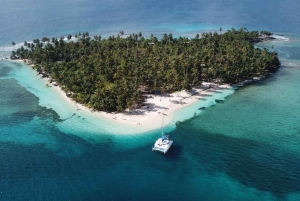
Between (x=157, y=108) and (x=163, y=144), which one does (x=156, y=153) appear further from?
(x=157, y=108)

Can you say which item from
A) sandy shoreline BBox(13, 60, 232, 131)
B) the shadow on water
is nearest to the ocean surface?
the shadow on water

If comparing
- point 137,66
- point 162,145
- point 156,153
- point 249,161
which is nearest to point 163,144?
point 162,145

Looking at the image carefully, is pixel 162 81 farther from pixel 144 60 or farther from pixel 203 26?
pixel 203 26

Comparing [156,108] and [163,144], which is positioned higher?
[156,108]

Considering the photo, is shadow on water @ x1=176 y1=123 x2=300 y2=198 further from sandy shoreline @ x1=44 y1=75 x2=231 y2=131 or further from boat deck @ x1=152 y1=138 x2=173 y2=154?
sandy shoreline @ x1=44 y1=75 x2=231 y2=131

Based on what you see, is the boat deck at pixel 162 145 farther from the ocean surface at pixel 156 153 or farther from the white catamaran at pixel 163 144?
the ocean surface at pixel 156 153

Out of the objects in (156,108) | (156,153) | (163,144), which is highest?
(156,108)
